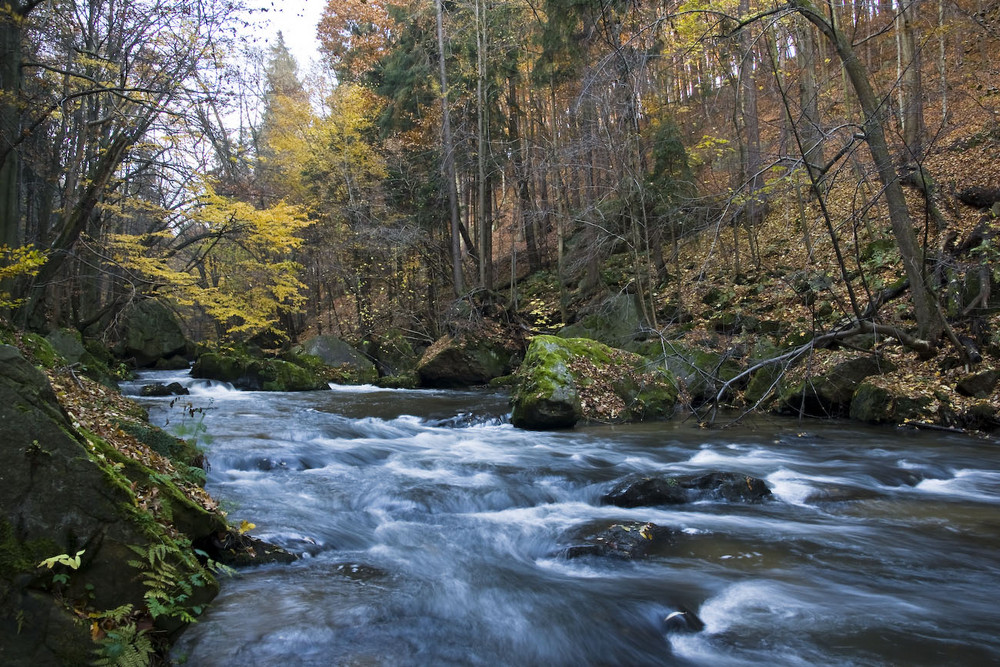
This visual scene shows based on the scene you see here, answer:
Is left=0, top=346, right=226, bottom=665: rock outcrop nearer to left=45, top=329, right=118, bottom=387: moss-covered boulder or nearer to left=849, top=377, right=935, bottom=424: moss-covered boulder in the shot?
left=45, top=329, right=118, bottom=387: moss-covered boulder

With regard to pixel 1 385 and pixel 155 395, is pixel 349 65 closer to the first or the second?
pixel 155 395

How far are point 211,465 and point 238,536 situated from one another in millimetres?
3257

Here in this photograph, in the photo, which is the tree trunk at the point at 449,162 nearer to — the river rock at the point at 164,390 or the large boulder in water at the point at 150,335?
the river rock at the point at 164,390

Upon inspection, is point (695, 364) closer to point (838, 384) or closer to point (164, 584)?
point (838, 384)

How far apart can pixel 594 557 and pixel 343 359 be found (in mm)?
15252

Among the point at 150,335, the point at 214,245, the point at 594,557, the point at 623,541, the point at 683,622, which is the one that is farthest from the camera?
the point at 150,335

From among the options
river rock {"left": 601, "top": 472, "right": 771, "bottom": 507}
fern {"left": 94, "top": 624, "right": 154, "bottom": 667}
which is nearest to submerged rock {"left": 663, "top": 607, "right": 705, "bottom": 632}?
river rock {"left": 601, "top": 472, "right": 771, "bottom": 507}

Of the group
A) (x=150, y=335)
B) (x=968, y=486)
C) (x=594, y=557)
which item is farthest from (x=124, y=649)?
(x=150, y=335)

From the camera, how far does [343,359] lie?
1967 cm

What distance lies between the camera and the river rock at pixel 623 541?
5.56m

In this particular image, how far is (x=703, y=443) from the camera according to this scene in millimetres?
10031

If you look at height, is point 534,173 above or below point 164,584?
above

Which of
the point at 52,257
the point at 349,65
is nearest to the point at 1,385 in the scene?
the point at 52,257

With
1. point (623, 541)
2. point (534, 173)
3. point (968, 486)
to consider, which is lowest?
point (623, 541)
